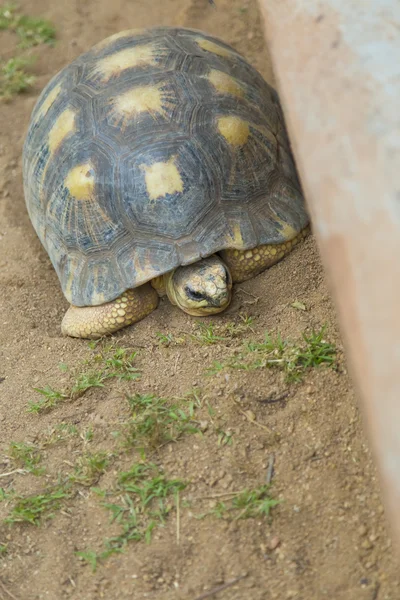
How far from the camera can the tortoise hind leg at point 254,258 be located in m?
3.65

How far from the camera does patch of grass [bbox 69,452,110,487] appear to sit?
271 centimetres

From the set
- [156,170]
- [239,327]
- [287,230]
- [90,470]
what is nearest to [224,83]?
[156,170]

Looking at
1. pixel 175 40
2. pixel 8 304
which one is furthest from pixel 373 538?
pixel 175 40

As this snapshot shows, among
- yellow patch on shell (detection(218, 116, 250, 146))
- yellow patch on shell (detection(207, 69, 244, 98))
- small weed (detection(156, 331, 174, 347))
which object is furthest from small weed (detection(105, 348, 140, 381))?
yellow patch on shell (detection(207, 69, 244, 98))

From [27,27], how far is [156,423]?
15.0 ft

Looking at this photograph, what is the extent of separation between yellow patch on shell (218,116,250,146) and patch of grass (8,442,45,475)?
1.86m

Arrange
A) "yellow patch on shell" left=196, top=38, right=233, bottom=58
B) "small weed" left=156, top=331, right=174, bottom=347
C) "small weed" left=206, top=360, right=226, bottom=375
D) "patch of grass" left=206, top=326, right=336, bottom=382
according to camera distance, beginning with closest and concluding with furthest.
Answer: "patch of grass" left=206, top=326, right=336, bottom=382 → "small weed" left=206, top=360, right=226, bottom=375 → "small weed" left=156, top=331, right=174, bottom=347 → "yellow patch on shell" left=196, top=38, right=233, bottom=58

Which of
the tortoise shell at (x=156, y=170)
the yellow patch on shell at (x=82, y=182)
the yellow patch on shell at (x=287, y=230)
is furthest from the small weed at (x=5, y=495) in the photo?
the yellow patch on shell at (x=287, y=230)

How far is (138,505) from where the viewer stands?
8.38 ft

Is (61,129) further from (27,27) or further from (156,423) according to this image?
(27,27)

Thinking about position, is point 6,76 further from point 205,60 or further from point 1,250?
point 205,60

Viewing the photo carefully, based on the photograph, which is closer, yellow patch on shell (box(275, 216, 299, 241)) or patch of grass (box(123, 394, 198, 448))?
patch of grass (box(123, 394, 198, 448))

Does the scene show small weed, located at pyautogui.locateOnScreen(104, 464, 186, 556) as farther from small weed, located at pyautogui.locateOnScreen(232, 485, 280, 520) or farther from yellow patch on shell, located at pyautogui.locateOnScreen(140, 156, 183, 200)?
yellow patch on shell, located at pyautogui.locateOnScreen(140, 156, 183, 200)

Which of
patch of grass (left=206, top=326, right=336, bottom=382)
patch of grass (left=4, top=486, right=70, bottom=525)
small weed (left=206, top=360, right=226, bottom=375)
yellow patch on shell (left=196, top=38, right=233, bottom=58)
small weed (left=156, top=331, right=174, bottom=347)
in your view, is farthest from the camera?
yellow patch on shell (left=196, top=38, right=233, bottom=58)
